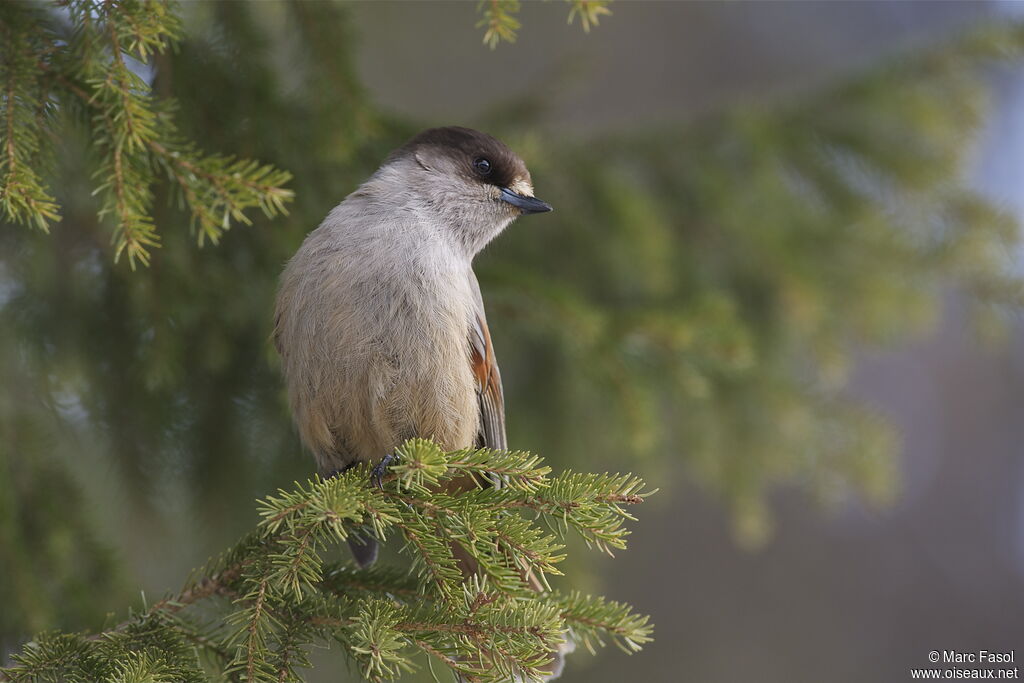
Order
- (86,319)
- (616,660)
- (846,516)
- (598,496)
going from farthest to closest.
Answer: (846,516)
(616,660)
(86,319)
(598,496)

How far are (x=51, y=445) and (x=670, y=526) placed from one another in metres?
5.98

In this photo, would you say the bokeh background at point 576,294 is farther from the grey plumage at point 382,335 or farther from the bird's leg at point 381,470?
the bird's leg at point 381,470

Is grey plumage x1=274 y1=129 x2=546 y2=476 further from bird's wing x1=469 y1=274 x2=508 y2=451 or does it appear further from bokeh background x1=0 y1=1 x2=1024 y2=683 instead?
bokeh background x1=0 y1=1 x2=1024 y2=683

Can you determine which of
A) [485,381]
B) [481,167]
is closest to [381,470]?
[485,381]

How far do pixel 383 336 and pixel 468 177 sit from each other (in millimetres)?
845

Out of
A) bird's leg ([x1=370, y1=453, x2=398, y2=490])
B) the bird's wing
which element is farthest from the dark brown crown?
bird's leg ([x1=370, y1=453, x2=398, y2=490])

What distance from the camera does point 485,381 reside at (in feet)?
9.64

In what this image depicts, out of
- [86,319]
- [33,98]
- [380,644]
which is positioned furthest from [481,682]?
[86,319]

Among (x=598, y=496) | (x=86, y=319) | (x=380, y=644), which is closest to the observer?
(x=380, y=644)

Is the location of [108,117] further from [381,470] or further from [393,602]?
[393,602]

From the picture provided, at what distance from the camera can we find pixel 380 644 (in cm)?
182

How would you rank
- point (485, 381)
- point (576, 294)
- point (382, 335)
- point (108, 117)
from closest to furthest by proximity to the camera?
point (108, 117) → point (382, 335) → point (485, 381) → point (576, 294)

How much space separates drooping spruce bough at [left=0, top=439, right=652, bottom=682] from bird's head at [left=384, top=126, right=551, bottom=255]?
4.10 feet

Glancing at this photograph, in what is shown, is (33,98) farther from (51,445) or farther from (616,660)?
(616,660)
